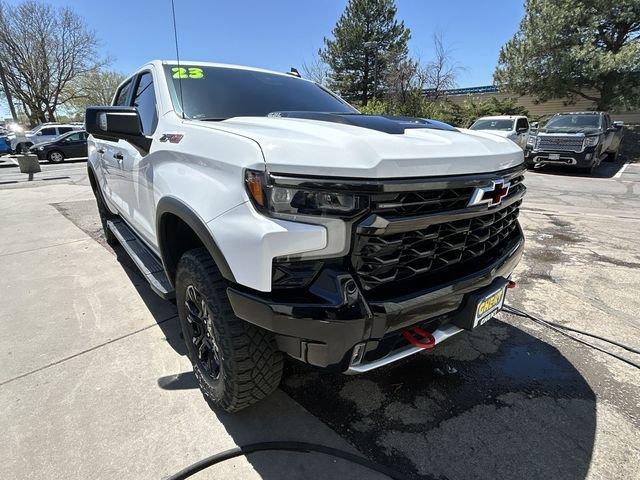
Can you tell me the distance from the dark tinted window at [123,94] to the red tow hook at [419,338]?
11.3 ft

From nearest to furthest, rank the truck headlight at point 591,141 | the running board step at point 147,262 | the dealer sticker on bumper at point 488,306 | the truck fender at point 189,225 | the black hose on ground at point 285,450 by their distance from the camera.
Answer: the truck fender at point 189,225 < the black hose on ground at point 285,450 < the dealer sticker on bumper at point 488,306 < the running board step at point 147,262 < the truck headlight at point 591,141

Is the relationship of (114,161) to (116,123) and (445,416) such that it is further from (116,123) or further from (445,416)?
(445,416)

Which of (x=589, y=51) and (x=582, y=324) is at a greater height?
(x=589, y=51)

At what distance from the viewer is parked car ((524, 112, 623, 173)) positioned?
11.4 m

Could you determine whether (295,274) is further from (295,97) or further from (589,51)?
(589,51)

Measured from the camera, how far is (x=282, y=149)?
60.7 inches

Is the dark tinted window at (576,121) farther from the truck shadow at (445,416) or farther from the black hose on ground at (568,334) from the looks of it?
the truck shadow at (445,416)

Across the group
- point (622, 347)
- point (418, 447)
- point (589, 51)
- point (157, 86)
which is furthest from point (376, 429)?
point (589, 51)

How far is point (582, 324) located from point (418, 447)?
6.57ft

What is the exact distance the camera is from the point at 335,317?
1475mm

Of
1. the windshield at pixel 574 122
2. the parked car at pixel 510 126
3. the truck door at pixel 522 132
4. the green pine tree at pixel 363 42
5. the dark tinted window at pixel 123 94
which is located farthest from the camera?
the green pine tree at pixel 363 42

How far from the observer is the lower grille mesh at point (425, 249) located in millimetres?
1557

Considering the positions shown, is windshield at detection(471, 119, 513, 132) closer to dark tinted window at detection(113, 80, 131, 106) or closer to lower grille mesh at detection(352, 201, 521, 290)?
dark tinted window at detection(113, 80, 131, 106)

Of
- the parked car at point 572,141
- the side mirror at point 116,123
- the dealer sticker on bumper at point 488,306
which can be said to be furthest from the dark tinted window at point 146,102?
the parked car at point 572,141
